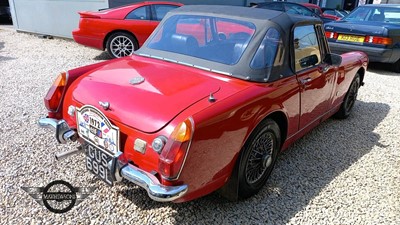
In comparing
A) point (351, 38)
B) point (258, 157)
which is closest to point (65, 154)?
point (258, 157)

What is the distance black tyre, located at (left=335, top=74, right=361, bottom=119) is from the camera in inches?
176

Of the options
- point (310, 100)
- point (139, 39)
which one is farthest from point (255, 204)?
point (139, 39)

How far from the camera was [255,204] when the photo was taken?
264cm

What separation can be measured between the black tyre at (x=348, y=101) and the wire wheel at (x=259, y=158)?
2.21 meters

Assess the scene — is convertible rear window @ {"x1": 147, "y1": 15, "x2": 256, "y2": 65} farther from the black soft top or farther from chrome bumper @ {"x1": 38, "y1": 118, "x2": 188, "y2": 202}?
chrome bumper @ {"x1": 38, "y1": 118, "x2": 188, "y2": 202}

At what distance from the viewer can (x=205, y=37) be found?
120 inches

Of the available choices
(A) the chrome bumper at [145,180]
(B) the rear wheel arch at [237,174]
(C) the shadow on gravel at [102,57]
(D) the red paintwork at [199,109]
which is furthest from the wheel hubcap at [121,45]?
(A) the chrome bumper at [145,180]

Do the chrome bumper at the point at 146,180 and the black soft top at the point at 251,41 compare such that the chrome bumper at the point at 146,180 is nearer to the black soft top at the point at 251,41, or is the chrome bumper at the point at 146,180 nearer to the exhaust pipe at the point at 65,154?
the exhaust pipe at the point at 65,154

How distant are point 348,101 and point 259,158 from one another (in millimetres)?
2632

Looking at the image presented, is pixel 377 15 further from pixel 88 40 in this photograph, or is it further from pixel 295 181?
pixel 88 40

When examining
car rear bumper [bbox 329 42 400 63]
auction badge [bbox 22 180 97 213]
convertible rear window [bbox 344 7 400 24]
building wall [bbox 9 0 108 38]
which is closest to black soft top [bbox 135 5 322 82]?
auction badge [bbox 22 180 97 213]

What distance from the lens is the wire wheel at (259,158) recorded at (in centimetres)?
256

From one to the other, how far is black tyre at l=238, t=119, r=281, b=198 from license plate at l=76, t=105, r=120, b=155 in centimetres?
93

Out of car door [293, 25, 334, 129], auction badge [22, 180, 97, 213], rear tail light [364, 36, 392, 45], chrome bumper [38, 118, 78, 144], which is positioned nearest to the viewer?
auction badge [22, 180, 97, 213]
